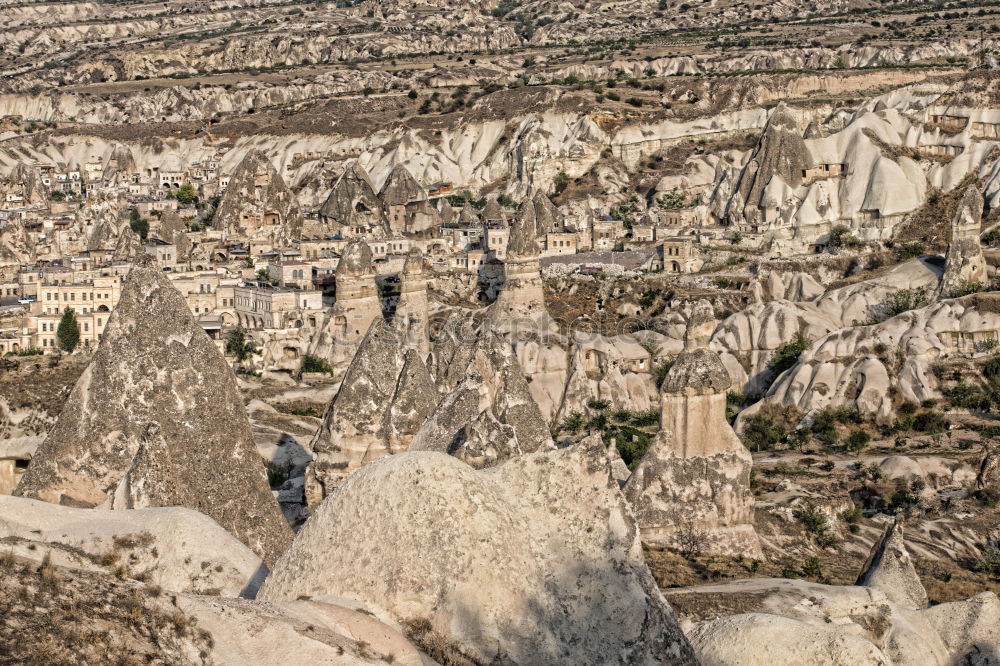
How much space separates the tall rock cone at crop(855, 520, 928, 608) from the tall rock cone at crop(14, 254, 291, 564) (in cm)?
764

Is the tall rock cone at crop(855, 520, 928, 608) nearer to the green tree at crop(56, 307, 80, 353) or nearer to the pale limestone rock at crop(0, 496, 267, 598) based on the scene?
the pale limestone rock at crop(0, 496, 267, 598)

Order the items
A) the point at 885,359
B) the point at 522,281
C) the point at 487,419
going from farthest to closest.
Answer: the point at 522,281 → the point at 885,359 → the point at 487,419

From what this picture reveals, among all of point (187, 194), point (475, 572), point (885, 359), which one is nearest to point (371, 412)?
point (475, 572)

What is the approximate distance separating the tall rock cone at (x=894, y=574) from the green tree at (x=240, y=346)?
37155 millimetres

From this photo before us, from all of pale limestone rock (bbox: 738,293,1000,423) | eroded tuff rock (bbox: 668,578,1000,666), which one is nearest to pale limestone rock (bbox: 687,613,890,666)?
eroded tuff rock (bbox: 668,578,1000,666)

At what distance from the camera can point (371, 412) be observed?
20344mm

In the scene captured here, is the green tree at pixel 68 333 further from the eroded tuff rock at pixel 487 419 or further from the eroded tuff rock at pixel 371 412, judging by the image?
the eroded tuff rock at pixel 487 419

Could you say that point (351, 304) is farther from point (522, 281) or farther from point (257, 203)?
point (257, 203)

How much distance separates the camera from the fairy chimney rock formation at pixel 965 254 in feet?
180

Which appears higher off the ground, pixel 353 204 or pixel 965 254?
pixel 353 204

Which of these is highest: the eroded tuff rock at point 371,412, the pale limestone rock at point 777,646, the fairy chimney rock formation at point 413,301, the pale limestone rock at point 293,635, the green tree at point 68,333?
the pale limestone rock at point 293,635

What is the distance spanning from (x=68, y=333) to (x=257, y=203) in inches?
1474

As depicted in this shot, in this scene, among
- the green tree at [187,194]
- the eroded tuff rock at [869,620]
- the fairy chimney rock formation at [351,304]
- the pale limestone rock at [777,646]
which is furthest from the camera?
the green tree at [187,194]

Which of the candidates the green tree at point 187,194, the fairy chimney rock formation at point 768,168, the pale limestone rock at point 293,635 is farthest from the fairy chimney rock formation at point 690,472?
the green tree at point 187,194
